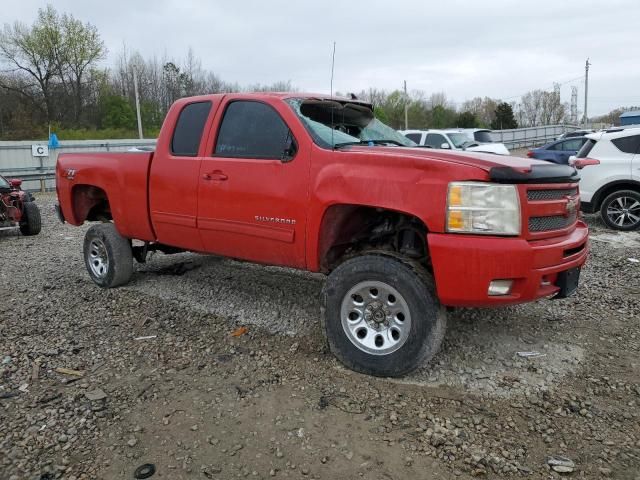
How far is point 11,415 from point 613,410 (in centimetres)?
374

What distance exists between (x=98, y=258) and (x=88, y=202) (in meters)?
0.72

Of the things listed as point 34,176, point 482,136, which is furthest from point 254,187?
point 34,176

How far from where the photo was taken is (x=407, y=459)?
2.78 metres

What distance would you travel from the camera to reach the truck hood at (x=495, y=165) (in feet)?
10.6

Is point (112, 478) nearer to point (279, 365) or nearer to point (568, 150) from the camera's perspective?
point (279, 365)

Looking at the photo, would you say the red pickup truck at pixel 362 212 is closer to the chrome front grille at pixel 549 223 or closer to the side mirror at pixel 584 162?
the chrome front grille at pixel 549 223

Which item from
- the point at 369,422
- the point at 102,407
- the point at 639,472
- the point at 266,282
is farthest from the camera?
the point at 266,282

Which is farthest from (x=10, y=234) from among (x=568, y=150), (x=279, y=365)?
(x=568, y=150)

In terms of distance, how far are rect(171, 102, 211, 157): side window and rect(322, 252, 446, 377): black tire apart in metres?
1.95

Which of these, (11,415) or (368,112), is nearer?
(11,415)

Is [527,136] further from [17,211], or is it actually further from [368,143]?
[368,143]

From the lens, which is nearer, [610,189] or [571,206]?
[571,206]

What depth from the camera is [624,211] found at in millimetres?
9086

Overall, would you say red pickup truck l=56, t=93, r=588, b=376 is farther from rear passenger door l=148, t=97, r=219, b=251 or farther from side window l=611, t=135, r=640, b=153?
side window l=611, t=135, r=640, b=153
